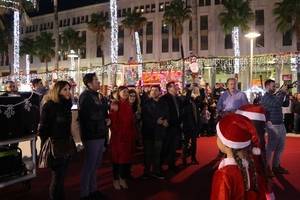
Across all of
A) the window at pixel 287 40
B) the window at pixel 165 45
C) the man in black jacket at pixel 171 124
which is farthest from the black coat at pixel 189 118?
the window at pixel 165 45

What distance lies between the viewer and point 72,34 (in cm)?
6288

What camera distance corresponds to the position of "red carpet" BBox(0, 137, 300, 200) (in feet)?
25.0

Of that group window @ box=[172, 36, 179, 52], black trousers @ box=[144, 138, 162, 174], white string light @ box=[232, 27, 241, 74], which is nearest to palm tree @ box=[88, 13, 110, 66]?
window @ box=[172, 36, 179, 52]

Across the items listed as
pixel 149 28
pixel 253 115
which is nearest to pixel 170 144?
pixel 253 115

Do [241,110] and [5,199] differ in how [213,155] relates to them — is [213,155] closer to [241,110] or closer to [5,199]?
[5,199]

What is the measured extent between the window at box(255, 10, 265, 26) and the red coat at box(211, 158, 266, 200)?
164ft

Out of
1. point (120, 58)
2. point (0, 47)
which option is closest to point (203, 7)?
point (120, 58)

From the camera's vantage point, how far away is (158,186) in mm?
8398

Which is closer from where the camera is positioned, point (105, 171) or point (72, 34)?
point (105, 171)

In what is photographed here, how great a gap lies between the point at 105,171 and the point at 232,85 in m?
3.27

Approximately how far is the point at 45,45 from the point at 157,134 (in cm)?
5907

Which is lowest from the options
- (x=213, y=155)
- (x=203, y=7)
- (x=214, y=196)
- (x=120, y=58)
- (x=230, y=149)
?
(x=213, y=155)

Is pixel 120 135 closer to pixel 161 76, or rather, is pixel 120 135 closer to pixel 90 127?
pixel 90 127

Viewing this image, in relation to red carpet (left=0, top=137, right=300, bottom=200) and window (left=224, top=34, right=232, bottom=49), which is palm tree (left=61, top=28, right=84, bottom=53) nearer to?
window (left=224, top=34, right=232, bottom=49)
